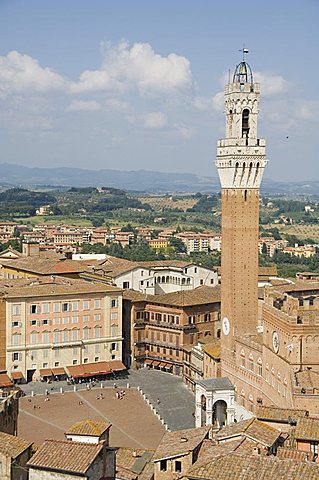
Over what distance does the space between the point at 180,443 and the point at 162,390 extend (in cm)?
2524

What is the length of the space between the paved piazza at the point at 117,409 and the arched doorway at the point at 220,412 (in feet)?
3.83

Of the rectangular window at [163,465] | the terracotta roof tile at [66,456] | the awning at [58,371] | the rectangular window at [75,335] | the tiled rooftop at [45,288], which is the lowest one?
the awning at [58,371]

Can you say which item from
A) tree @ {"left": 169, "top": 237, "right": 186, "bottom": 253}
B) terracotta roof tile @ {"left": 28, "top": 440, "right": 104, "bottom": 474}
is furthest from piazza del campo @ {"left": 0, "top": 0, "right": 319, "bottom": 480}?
tree @ {"left": 169, "top": 237, "right": 186, "bottom": 253}

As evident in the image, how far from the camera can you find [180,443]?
2055 centimetres

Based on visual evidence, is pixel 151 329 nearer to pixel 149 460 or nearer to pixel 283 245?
pixel 149 460

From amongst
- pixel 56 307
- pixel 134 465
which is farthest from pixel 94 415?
pixel 134 465

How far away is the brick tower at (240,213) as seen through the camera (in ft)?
137

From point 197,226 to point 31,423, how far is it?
131 m

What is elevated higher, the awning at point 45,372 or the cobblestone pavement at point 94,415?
the awning at point 45,372

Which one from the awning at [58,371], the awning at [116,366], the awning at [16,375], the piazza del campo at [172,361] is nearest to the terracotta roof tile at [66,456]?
the piazza del campo at [172,361]

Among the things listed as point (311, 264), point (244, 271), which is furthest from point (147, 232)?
point (244, 271)

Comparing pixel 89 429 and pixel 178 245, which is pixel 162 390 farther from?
pixel 178 245

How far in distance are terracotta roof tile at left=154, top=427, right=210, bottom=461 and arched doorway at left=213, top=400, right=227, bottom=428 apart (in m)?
18.2

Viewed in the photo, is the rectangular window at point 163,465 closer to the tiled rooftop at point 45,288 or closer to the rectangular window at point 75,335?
the tiled rooftop at point 45,288
